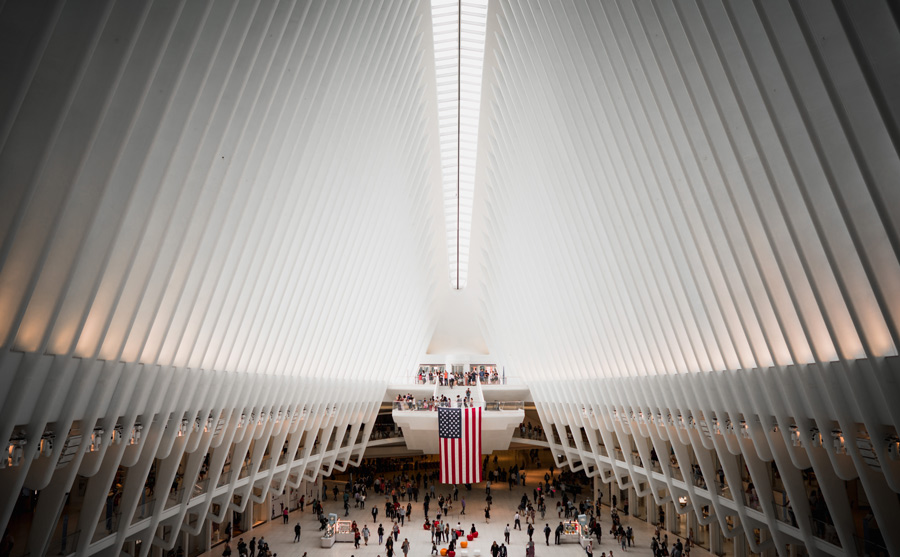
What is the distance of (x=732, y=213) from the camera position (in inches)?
375

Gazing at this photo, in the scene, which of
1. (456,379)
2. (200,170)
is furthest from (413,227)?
(200,170)

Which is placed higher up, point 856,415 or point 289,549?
point 856,415

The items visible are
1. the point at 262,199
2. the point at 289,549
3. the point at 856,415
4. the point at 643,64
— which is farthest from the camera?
the point at 289,549

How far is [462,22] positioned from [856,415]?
13.0 metres

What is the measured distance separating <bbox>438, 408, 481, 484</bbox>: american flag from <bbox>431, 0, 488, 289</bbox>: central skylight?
369 inches

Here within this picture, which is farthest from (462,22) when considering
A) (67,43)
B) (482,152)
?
(67,43)

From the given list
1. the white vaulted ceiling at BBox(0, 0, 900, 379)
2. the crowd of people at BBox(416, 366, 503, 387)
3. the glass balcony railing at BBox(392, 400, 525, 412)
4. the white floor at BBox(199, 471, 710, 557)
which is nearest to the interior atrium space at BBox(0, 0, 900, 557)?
the white vaulted ceiling at BBox(0, 0, 900, 379)

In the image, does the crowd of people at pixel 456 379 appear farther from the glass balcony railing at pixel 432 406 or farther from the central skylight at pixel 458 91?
the central skylight at pixel 458 91

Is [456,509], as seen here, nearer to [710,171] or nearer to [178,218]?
[178,218]

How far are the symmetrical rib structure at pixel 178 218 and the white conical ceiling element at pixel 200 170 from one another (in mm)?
30

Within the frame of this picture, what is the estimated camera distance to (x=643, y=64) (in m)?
9.77

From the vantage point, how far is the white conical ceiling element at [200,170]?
6641mm

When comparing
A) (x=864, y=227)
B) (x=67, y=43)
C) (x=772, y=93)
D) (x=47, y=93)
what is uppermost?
(x=772, y=93)

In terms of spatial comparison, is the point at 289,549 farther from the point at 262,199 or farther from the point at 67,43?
the point at 67,43
